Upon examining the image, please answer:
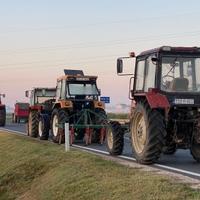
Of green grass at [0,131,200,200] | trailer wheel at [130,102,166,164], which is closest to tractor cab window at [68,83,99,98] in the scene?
green grass at [0,131,200,200]

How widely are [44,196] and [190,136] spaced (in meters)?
3.87

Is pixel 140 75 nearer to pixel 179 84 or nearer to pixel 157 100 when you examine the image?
pixel 179 84

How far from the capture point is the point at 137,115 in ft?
45.3

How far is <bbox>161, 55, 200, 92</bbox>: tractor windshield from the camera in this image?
43.7ft

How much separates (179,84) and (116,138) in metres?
2.82

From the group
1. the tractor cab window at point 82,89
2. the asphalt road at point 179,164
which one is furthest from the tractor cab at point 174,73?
the tractor cab window at point 82,89

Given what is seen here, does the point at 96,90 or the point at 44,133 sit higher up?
the point at 96,90

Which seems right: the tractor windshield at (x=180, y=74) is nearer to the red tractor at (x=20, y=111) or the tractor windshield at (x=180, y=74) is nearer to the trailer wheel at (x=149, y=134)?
the trailer wheel at (x=149, y=134)

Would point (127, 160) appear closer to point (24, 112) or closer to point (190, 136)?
point (190, 136)

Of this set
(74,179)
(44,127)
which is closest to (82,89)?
(44,127)

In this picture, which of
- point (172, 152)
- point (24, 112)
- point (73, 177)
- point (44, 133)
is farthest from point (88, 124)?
point (24, 112)

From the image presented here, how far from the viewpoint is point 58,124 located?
69.1 ft

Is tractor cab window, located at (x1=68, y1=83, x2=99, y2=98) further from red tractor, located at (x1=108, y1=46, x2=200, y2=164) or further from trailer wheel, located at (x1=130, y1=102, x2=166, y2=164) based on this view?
trailer wheel, located at (x1=130, y1=102, x2=166, y2=164)

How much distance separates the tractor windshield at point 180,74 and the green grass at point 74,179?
89.2 inches
